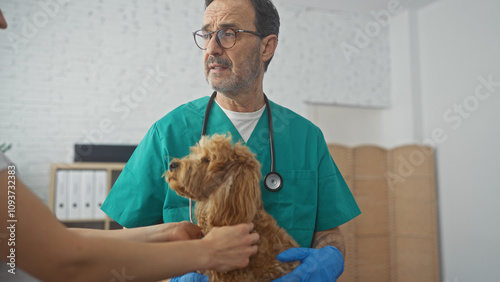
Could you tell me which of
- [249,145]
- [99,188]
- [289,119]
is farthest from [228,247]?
[99,188]

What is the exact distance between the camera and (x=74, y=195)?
154 inches

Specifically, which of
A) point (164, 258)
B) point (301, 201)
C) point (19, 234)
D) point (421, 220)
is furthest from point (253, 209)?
point (421, 220)

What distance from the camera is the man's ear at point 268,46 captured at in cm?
179

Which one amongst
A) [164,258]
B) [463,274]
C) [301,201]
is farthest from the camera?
[463,274]

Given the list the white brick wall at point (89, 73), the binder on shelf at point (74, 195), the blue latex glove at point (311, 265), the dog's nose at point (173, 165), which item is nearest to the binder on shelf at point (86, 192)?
the binder on shelf at point (74, 195)

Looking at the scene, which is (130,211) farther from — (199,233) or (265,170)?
(265,170)

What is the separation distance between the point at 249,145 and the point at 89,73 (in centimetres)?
376

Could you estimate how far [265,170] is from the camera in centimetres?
167

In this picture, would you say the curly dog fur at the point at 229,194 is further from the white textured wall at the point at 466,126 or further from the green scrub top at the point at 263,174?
the white textured wall at the point at 466,126

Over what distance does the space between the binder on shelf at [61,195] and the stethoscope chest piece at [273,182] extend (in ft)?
9.97

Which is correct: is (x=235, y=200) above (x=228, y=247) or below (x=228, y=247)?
above

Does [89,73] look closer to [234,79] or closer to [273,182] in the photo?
[234,79]

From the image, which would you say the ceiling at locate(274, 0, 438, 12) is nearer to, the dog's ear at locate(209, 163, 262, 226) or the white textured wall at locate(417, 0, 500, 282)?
the white textured wall at locate(417, 0, 500, 282)

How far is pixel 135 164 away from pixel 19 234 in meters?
0.83
